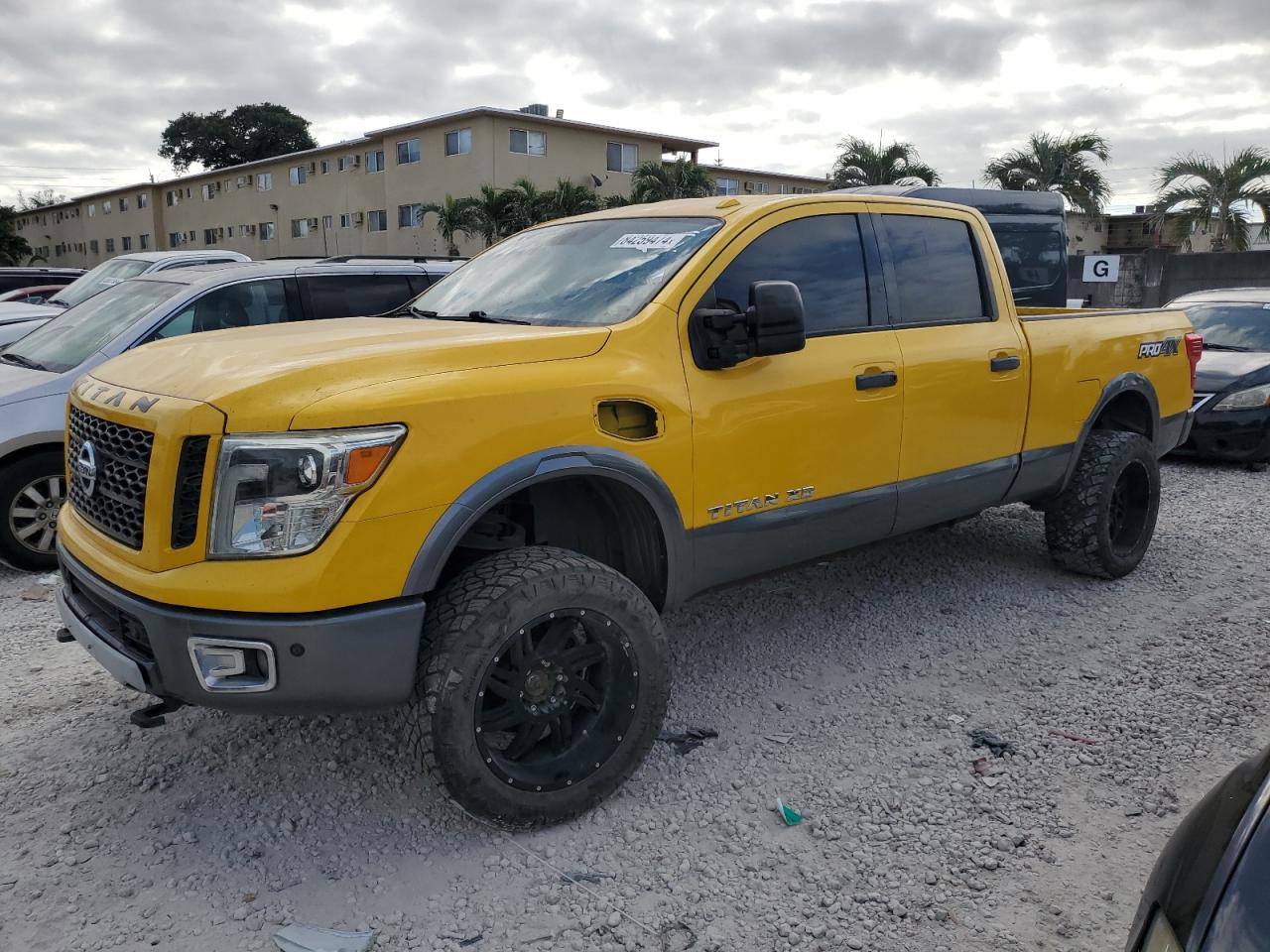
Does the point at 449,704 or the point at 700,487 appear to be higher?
the point at 700,487

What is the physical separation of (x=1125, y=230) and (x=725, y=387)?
56820mm

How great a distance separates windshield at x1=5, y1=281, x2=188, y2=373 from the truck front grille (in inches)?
116

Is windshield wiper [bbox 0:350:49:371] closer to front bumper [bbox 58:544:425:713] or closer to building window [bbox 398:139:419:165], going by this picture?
front bumper [bbox 58:544:425:713]

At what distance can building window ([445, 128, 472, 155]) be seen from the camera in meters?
35.3

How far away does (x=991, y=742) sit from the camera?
12.0 ft

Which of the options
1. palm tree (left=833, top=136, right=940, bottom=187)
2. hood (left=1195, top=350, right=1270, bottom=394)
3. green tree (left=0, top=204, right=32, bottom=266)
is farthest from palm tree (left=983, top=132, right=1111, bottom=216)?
green tree (left=0, top=204, right=32, bottom=266)

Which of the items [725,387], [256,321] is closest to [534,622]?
→ [725,387]

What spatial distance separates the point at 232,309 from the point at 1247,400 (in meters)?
8.39

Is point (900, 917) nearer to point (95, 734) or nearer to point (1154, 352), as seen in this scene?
point (95, 734)

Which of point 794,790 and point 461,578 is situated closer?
point 461,578

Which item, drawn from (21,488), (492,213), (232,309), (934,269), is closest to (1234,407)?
(934,269)

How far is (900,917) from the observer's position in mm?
2684

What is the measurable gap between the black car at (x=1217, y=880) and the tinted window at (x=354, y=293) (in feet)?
18.6

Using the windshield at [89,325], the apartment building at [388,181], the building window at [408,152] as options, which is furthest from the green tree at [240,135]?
the windshield at [89,325]
